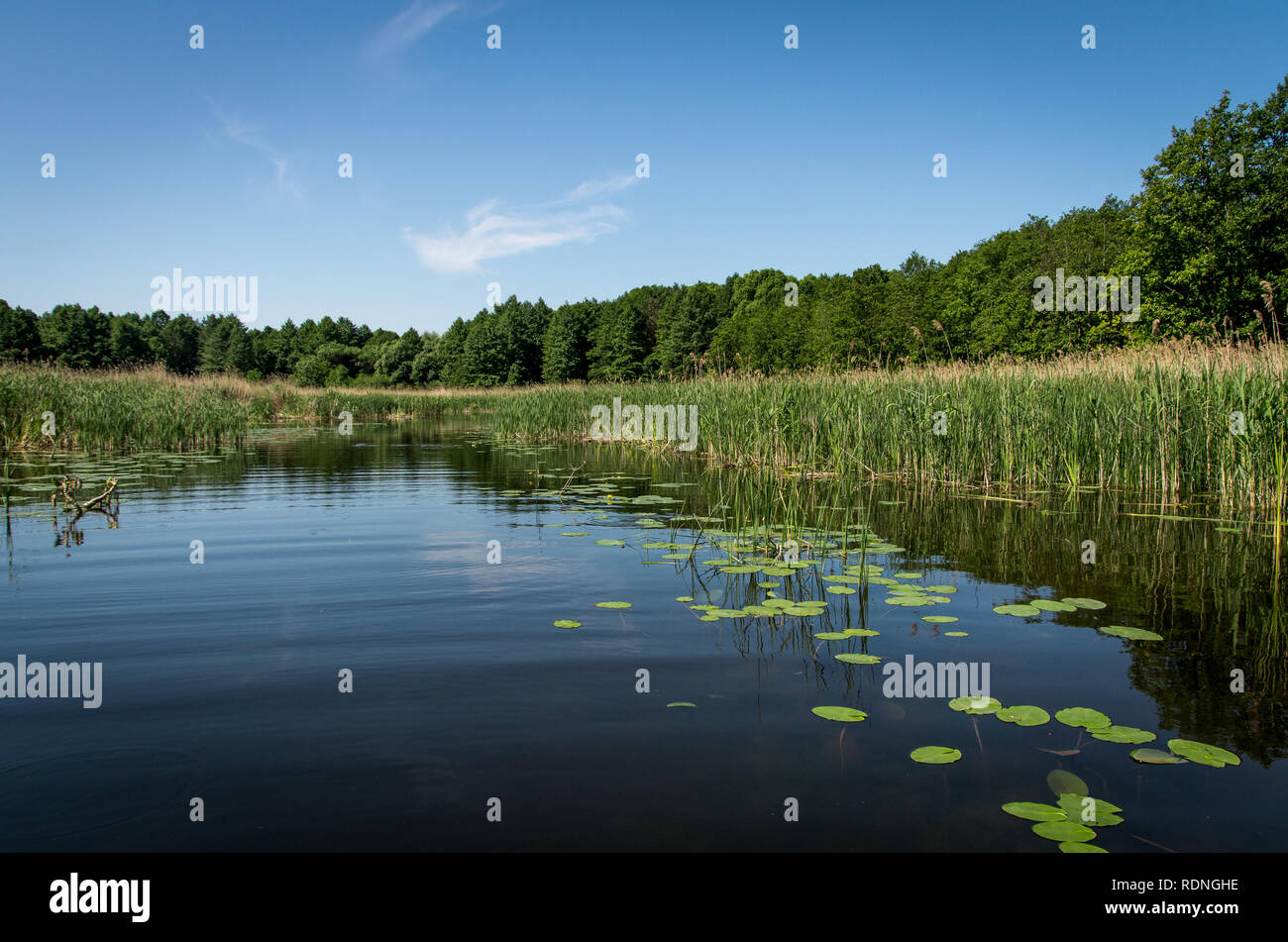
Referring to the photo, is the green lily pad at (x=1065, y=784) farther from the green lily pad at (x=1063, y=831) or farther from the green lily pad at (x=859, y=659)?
the green lily pad at (x=859, y=659)

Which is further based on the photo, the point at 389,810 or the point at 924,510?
the point at 924,510

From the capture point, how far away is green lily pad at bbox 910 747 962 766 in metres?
2.61

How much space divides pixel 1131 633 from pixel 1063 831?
2343 millimetres

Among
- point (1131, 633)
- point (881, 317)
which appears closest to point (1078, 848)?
point (1131, 633)

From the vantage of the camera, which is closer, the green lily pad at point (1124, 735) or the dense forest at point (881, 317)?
the green lily pad at point (1124, 735)

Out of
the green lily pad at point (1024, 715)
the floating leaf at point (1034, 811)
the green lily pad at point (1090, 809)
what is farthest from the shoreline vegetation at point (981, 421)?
the floating leaf at point (1034, 811)

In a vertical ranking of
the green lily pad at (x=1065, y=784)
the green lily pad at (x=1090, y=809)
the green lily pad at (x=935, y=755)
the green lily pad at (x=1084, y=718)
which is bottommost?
the green lily pad at (x=1090, y=809)

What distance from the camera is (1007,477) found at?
32.6 feet

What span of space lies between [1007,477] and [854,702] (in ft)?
26.0

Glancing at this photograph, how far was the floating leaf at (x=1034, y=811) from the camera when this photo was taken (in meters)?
A: 2.24

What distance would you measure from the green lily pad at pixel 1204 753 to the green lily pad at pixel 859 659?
1.22 meters

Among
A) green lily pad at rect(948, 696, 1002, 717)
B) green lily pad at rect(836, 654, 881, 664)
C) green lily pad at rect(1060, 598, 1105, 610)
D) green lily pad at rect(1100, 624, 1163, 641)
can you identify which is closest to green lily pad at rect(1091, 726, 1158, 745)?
green lily pad at rect(948, 696, 1002, 717)
